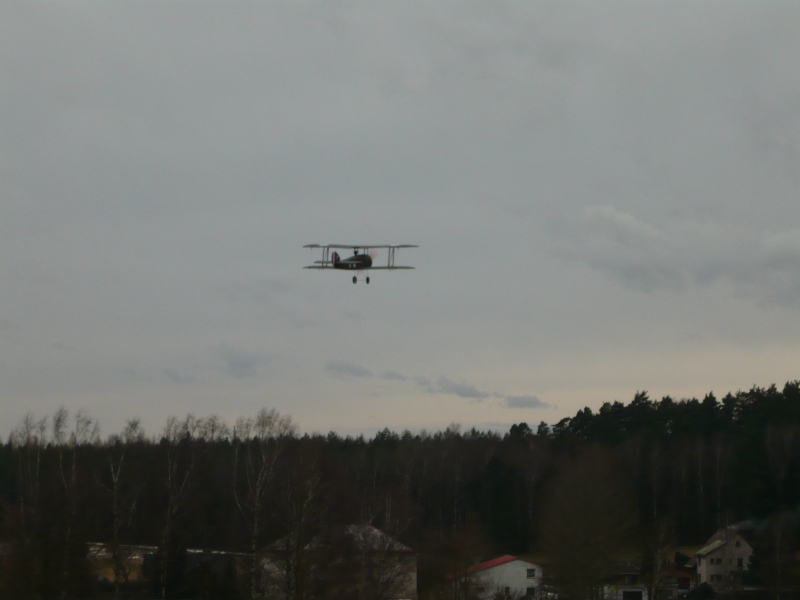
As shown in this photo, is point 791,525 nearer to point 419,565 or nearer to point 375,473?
point 419,565

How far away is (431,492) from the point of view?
99.4m

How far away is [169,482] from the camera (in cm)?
5825

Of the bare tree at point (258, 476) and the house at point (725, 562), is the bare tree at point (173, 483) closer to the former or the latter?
the bare tree at point (258, 476)

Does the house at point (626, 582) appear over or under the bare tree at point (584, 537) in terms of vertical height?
under

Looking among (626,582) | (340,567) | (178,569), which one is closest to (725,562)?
(626,582)

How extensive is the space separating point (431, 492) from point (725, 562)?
177 ft

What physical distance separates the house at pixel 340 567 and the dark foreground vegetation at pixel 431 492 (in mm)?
867

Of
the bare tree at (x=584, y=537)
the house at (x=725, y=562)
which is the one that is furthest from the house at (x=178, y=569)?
the house at (x=725, y=562)

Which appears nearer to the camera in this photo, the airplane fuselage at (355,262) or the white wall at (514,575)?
the airplane fuselage at (355,262)

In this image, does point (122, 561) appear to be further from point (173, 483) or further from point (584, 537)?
point (584, 537)

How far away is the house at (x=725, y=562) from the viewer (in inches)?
1483

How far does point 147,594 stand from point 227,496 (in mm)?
26889

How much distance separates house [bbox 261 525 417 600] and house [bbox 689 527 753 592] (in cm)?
1739

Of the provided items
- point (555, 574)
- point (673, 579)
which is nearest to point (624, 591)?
point (673, 579)
